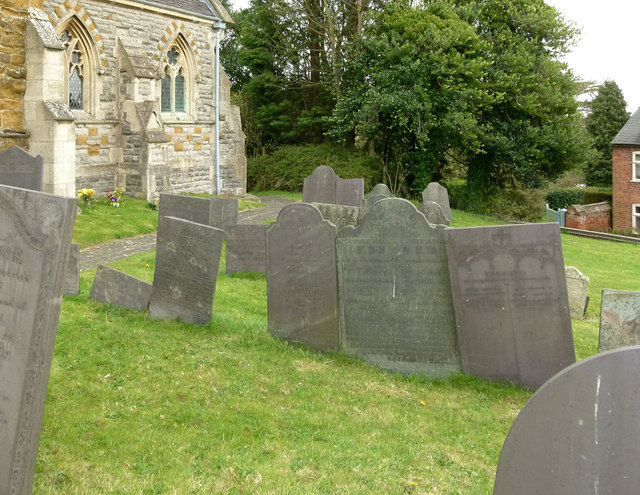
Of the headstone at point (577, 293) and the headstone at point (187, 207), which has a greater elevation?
the headstone at point (187, 207)

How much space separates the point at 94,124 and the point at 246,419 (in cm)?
1734

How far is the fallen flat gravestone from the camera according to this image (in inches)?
114

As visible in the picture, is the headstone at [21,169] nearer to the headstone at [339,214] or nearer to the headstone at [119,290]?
the headstone at [119,290]

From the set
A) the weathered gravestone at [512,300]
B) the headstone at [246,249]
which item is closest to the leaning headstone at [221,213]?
the headstone at [246,249]

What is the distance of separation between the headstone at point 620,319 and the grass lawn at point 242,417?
0.97m

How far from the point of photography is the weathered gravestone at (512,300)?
6.77 meters

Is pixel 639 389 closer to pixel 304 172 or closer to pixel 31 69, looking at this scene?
pixel 31 69

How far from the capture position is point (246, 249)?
12.0m

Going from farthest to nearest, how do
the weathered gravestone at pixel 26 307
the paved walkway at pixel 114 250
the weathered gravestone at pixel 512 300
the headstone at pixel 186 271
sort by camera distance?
the paved walkway at pixel 114 250 → the headstone at pixel 186 271 → the weathered gravestone at pixel 512 300 → the weathered gravestone at pixel 26 307

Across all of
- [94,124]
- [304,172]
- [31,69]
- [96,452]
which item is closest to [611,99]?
[304,172]

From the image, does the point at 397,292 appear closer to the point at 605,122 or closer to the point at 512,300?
the point at 512,300

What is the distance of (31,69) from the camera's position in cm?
1570

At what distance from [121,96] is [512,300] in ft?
57.6

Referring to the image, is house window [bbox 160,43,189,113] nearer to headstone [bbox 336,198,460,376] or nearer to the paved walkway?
the paved walkway
